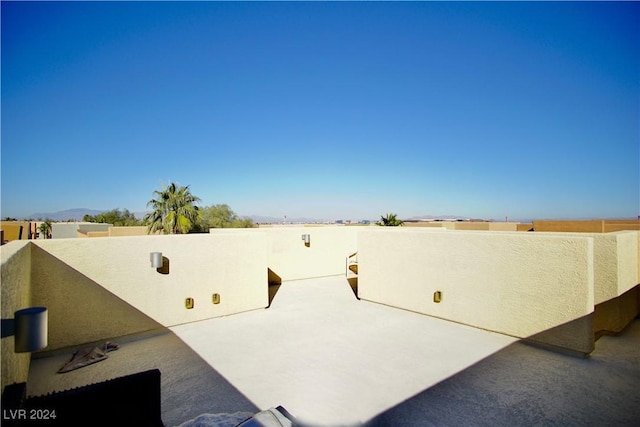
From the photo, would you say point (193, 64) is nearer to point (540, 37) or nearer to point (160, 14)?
point (160, 14)

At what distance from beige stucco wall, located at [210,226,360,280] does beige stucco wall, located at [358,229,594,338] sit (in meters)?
3.92

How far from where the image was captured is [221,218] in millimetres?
29422

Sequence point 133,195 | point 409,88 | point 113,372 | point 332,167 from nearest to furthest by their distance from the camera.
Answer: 1. point 113,372
2. point 409,88
3. point 332,167
4. point 133,195

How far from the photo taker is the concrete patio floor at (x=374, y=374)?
3.49 metres

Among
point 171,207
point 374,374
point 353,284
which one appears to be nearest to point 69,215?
point 171,207

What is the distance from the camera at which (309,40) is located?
14.4 meters

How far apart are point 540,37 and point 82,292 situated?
18.0 metres

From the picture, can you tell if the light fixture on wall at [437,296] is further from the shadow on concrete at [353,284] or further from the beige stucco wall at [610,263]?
the shadow on concrete at [353,284]

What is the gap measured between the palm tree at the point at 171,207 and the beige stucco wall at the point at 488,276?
13.9 m

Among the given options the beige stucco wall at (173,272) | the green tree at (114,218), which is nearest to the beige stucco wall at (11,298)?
the beige stucco wall at (173,272)

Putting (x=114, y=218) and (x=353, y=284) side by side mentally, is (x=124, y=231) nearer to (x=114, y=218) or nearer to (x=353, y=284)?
(x=353, y=284)

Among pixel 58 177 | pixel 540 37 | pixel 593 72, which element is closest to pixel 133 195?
pixel 58 177

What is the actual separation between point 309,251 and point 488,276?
23.6 ft

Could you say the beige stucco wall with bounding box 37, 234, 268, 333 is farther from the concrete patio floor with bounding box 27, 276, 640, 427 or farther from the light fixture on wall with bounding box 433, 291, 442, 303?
the light fixture on wall with bounding box 433, 291, 442, 303
